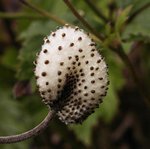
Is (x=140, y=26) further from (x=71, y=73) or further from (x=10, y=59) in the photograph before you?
(x=10, y=59)

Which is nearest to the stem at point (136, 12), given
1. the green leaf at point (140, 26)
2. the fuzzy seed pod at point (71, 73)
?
the green leaf at point (140, 26)

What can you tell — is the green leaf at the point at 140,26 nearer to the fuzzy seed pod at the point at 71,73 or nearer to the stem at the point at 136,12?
the stem at the point at 136,12

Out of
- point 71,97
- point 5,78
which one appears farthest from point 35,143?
point 71,97

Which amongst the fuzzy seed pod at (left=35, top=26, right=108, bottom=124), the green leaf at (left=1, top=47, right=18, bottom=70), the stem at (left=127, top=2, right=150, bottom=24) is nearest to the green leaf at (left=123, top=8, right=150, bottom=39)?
the stem at (left=127, top=2, right=150, bottom=24)

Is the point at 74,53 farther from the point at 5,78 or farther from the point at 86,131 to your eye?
the point at 5,78

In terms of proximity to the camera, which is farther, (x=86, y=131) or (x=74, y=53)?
(x=86, y=131)

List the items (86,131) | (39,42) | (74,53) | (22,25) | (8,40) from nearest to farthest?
(74,53) → (39,42) → (86,131) → (22,25) → (8,40)

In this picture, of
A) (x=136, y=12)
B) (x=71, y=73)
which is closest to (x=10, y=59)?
(x=136, y=12)

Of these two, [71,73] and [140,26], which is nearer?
[71,73]
